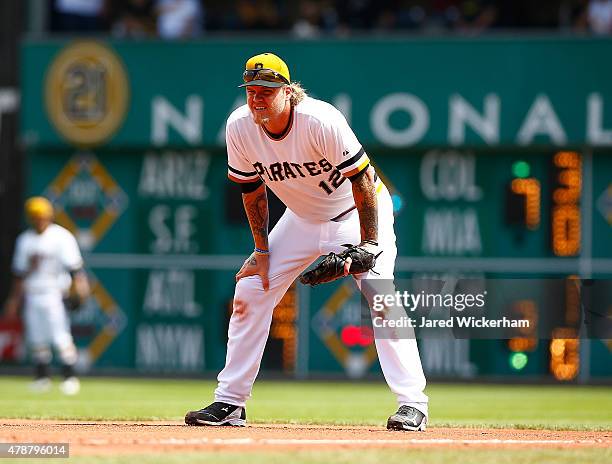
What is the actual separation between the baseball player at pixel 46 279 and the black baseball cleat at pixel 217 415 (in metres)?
7.60

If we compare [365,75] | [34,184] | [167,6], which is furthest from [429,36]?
[34,184]

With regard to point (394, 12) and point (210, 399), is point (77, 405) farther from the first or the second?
point (394, 12)

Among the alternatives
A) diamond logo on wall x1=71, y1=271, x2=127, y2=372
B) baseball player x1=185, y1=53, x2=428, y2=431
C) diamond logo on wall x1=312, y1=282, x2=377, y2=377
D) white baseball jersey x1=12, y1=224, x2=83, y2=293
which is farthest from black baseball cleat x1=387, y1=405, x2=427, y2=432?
diamond logo on wall x1=71, y1=271, x2=127, y2=372

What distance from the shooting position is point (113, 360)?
710 inches

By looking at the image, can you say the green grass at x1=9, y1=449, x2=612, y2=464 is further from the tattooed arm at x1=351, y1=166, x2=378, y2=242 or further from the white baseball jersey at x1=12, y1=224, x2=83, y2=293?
the white baseball jersey at x1=12, y1=224, x2=83, y2=293

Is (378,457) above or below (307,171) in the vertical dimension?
below

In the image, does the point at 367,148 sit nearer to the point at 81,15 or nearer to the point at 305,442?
the point at 81,15

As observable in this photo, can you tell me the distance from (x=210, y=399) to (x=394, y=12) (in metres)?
7.46

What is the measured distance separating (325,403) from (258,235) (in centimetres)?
539

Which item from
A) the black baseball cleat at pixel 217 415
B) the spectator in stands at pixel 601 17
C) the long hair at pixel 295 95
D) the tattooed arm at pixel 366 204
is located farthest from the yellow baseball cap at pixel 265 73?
the spectator in stands at pixel 601 17

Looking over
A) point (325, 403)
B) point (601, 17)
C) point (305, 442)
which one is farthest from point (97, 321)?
point (305, 442)

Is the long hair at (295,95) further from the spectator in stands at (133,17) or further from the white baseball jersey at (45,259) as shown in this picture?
the spectator in stands at (133,17)

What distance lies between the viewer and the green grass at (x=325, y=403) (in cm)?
1079

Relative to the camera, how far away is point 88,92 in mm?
18125
